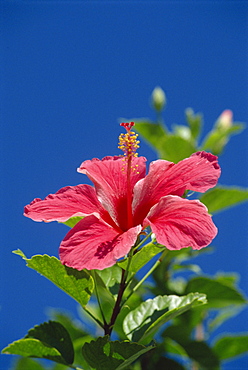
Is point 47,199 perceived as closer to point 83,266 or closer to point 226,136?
point 83,266

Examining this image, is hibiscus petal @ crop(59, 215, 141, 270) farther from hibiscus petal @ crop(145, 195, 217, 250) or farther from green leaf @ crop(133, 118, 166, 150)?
green leaf @ crop(133, 118, 166, 150)

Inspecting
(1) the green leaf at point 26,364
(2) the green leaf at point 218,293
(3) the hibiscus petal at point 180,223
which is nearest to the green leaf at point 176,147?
(2) the green leaf at point 218,293

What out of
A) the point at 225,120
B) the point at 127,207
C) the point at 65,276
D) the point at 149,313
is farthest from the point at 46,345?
the point at 225,120

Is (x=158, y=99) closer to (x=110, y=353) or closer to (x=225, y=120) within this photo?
(x=225, y=120)

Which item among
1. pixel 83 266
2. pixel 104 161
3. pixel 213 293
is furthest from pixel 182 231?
pixel 213 293

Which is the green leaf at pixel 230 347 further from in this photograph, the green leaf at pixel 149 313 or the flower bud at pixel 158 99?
the flower bud at pixel 158 99
